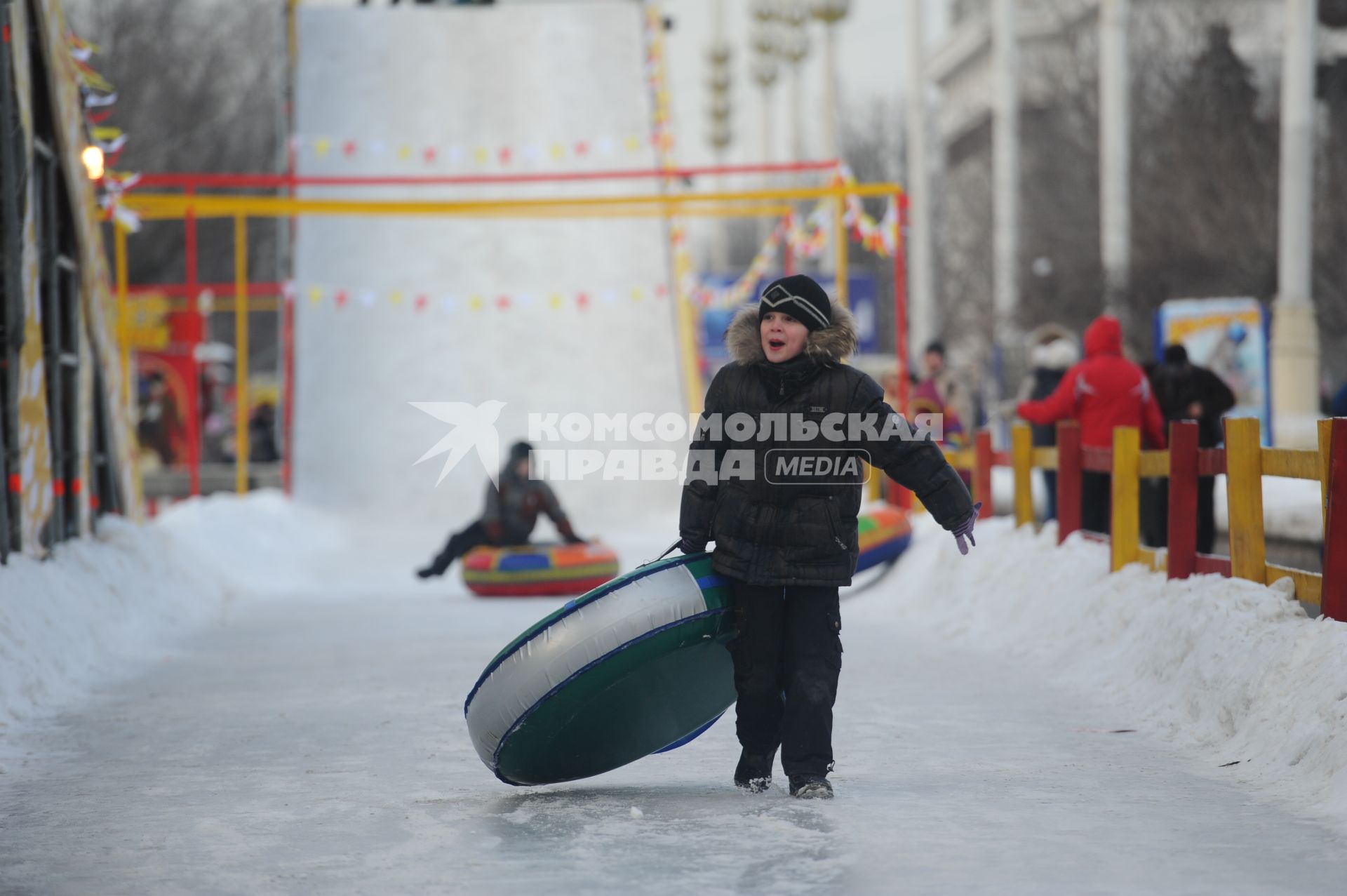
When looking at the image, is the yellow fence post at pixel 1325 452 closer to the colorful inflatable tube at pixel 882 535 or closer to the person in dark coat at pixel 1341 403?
the colorful inflatable tube at pixel 882 535

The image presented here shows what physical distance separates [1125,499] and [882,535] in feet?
13.8

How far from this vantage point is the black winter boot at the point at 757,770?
6.42 metres

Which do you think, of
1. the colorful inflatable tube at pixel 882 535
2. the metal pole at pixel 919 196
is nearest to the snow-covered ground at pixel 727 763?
the colorful inflatable tube at pixel 882 535

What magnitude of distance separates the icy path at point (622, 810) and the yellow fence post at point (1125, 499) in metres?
1.27

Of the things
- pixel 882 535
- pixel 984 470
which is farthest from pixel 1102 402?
pixel 882 535

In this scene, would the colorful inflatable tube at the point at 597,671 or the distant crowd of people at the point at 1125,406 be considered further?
the distant crowd of people at the point at 1125,406

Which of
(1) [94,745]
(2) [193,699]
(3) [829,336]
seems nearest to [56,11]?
(2) [193,699]

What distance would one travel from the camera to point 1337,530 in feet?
23.2

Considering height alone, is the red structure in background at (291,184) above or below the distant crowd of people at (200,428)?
above

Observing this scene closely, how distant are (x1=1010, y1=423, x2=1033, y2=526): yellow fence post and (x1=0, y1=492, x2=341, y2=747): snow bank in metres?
5.36

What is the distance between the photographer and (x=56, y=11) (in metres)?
12.0

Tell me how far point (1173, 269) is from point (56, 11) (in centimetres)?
2743

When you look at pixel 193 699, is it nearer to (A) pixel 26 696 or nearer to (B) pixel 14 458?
(A) pixel 26 696

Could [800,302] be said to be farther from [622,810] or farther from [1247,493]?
[1247,493]
